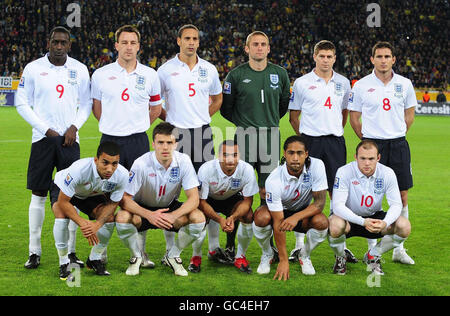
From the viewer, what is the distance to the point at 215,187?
5773 millimetres

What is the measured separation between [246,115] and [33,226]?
238cm

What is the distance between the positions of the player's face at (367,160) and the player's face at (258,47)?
59.3 inches

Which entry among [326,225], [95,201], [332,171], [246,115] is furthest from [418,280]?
[95,201]

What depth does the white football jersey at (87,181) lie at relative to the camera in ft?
16.8

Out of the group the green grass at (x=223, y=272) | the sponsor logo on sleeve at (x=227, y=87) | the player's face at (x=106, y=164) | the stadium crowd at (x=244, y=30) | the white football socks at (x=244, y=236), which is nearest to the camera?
the green grass at (x=223, y=272)

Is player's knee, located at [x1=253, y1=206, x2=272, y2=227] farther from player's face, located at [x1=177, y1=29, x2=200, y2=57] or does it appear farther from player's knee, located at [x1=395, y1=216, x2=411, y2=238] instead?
player's face, located at [x1=177, y1=29, x2=200, y2=57]

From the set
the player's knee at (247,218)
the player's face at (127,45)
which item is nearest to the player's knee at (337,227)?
the player's knee at (247,218)

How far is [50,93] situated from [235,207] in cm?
201

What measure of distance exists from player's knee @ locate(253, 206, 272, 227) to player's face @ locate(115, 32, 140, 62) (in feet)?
6.34

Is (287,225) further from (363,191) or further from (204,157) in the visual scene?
(204,157)

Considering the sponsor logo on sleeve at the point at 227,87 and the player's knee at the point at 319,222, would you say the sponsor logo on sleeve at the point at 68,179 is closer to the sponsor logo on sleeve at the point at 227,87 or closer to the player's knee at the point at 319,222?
the sponsor logo on sleeve at the point at 227,87

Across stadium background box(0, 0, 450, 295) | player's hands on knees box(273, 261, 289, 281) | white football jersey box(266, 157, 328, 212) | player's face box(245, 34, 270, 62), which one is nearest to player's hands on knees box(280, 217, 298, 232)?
white football jersey box(266, 157, 328, 212)

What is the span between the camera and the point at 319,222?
5359 millimetres

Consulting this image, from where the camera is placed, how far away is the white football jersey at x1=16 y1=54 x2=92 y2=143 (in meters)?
5.48
